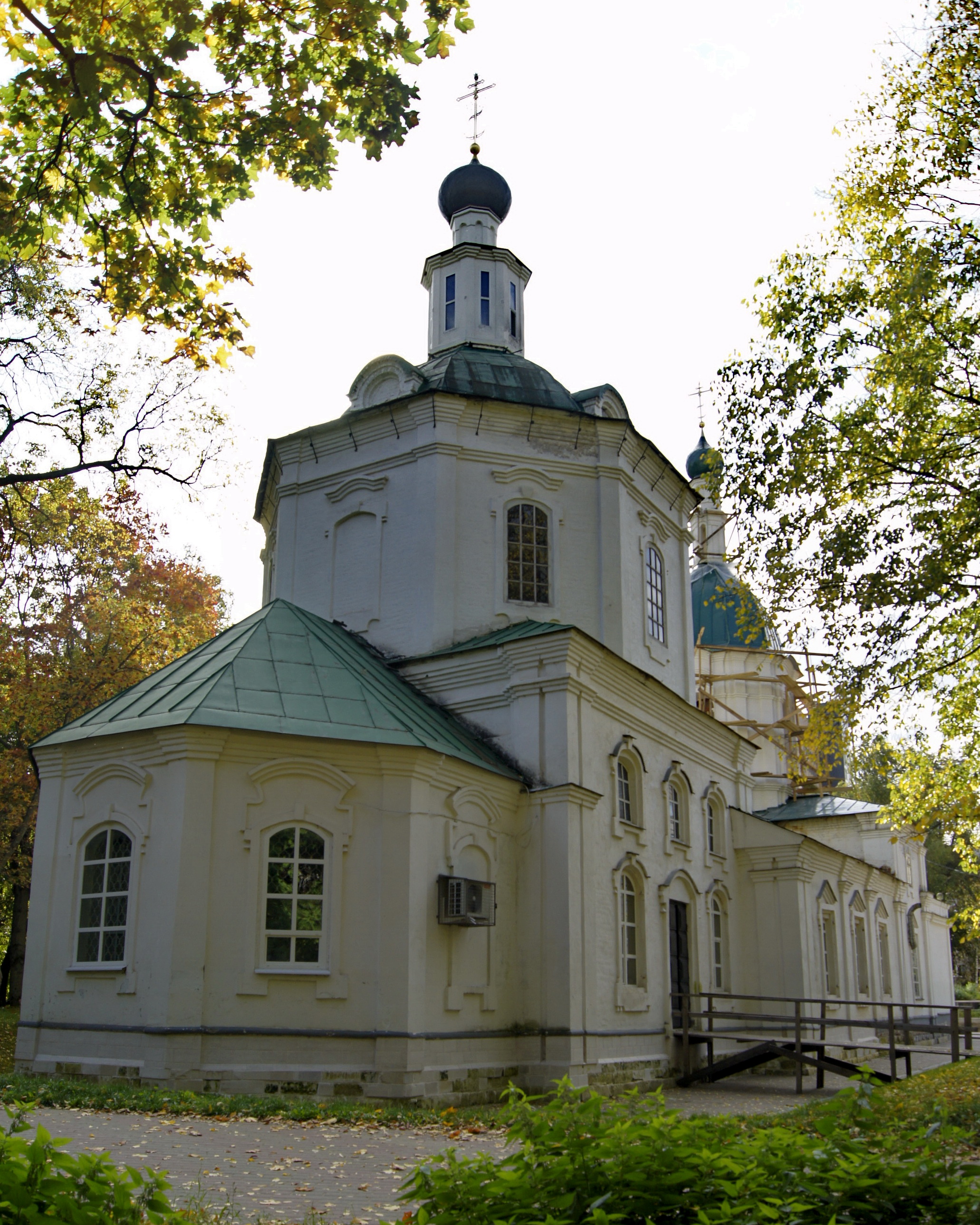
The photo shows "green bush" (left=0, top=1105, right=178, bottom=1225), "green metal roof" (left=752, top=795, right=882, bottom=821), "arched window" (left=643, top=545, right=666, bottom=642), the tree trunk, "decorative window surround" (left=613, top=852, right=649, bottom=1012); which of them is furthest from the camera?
"green metal roof" (left=752, top=795, right=882, bottom=821)

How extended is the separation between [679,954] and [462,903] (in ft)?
19.7

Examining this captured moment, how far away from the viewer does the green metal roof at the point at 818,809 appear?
28.5m

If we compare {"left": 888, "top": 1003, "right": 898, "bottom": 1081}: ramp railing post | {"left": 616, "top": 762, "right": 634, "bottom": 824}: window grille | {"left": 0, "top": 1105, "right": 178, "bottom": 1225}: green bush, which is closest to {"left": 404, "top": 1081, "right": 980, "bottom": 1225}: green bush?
{"left": 0, "top": 1105, "right": 178, "bottom": 1225}: green bush

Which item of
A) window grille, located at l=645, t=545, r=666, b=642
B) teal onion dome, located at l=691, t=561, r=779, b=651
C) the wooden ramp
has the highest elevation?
teal onion dome, located at l=691, t=561, r=779, b=651

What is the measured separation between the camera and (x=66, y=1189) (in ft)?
11.9

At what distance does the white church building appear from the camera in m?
12.0

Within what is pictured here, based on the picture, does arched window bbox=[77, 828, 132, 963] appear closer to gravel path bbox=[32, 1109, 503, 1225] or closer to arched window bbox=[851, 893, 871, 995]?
gravel path bbox=[32, 1109, 503, 1225]

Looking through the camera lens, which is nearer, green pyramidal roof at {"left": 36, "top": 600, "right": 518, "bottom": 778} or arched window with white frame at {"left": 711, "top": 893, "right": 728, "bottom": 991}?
green pyramidal roof at {"left": 36, "top": 600, "right": 518, "bottom": 778}

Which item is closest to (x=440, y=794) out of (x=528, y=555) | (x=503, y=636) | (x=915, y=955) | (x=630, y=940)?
(x=503, y=636)

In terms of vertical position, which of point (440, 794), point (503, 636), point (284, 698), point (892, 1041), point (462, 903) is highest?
point (503, 636)

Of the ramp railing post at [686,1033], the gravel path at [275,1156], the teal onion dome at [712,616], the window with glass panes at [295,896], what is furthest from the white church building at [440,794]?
the teal onion dome at [712,616]

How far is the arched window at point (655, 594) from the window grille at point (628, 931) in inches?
169

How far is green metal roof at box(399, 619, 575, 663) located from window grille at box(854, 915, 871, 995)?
12.3 meters

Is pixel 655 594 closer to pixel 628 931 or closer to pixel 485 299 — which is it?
pixel 628 931
